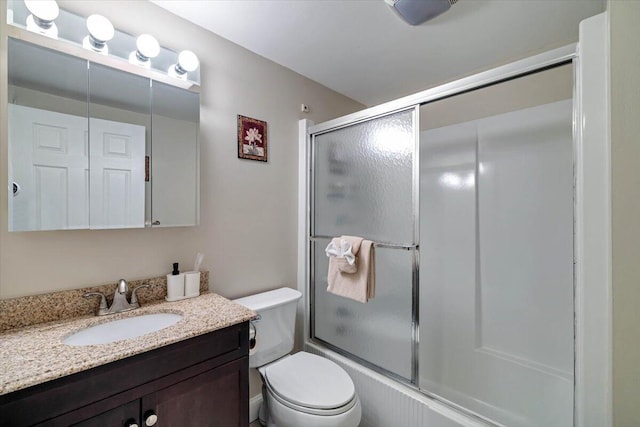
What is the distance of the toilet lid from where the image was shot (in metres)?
1.27

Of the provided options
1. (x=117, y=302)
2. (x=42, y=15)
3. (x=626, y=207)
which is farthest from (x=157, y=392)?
(x=626, y=207)

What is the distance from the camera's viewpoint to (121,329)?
3.83 feet

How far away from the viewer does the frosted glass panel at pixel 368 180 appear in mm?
1514

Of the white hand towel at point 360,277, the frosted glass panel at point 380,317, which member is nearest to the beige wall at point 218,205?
the frosted glass panel at point 380,317

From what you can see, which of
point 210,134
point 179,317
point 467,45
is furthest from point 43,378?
point 467,45

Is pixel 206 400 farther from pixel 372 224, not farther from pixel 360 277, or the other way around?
pixel 372 224

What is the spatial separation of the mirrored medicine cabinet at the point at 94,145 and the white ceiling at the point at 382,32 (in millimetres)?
505

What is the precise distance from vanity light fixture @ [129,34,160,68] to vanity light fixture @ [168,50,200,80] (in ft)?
0.35

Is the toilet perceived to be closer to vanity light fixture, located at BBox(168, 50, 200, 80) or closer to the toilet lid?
the toilet lid

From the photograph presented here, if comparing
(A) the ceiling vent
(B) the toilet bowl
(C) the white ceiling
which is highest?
(C) the white ceiling

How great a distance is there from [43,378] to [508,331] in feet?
7.89

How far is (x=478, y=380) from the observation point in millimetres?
1924

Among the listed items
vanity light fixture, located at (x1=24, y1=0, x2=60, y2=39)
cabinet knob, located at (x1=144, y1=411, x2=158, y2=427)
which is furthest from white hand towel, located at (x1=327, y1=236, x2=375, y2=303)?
vanity light fixture, located at (x1=24, y1=0, x2=60, y2=39)

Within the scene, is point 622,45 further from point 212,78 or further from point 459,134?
point 212,78
